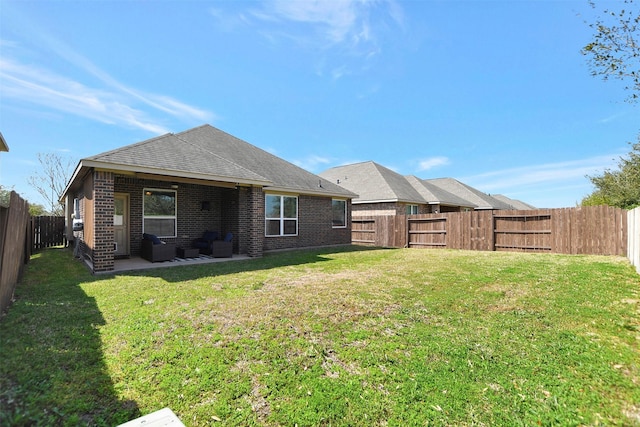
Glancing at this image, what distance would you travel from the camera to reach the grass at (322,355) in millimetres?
2514

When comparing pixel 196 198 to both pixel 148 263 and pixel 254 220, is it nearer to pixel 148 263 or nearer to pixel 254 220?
pixel 254 220

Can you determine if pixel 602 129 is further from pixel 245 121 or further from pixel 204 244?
pixel 204 244

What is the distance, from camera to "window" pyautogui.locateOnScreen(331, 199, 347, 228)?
1662cm

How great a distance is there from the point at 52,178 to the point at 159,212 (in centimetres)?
3266

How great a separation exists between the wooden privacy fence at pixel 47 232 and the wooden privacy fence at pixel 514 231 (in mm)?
18214

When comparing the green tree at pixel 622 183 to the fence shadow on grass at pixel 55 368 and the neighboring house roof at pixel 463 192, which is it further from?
the fence shadow on grass at pixel 55 368

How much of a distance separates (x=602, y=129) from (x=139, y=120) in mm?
28163

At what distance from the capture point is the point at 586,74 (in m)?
8.40

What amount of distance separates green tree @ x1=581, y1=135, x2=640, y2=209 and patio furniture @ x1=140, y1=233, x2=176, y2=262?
2523 cm

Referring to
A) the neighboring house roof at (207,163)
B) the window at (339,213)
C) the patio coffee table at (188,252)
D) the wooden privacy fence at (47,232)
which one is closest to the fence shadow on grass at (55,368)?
the neighboring house roof at (207,163)

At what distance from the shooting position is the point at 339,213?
1702 centimetres

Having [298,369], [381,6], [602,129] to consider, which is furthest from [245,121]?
[602,129]

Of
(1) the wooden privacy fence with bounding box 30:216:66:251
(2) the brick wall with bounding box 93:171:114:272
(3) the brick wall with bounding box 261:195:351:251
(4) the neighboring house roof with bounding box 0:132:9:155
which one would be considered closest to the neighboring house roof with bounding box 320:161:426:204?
(3) the brick wall with bounding box 261:195:351:251

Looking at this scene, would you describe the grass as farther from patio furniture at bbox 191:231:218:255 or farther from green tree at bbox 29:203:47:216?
green tree at bbox 29:203:47:216
